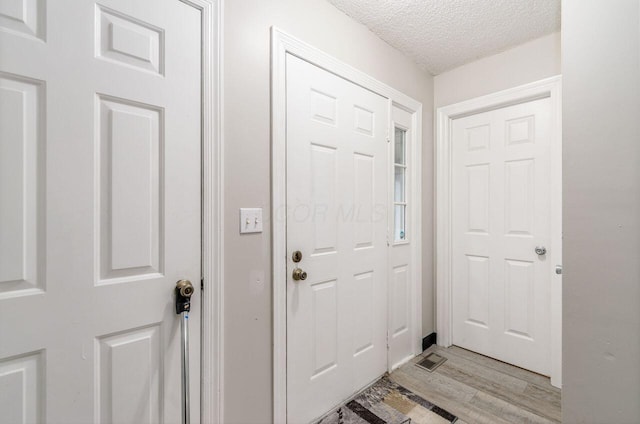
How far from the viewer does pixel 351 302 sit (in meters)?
1.83

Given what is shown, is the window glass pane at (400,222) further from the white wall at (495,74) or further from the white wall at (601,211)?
the white wall at (601,211)

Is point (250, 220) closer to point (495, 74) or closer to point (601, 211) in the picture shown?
point (601, 211)

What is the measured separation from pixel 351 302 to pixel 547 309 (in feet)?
4.86

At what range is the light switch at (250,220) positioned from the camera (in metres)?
1.31

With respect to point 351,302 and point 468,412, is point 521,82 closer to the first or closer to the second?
point 351,302

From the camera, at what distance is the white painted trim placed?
1.19 metres

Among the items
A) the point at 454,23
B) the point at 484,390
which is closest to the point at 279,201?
the point at 454,23

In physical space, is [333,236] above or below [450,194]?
below

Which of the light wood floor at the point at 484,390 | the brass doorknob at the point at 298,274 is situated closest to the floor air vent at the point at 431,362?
the light wood floor at the point at 484,390

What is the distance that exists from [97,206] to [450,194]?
2504mm

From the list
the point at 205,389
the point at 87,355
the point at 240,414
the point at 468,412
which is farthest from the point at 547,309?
the point at 87,355

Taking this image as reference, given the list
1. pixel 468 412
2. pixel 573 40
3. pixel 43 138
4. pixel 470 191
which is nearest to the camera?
pixel 573 40

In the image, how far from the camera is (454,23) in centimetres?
187

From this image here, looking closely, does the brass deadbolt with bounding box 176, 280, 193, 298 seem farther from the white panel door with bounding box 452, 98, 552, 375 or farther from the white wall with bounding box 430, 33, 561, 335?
the white panel door with bounding box 452, 98, 552, 375
